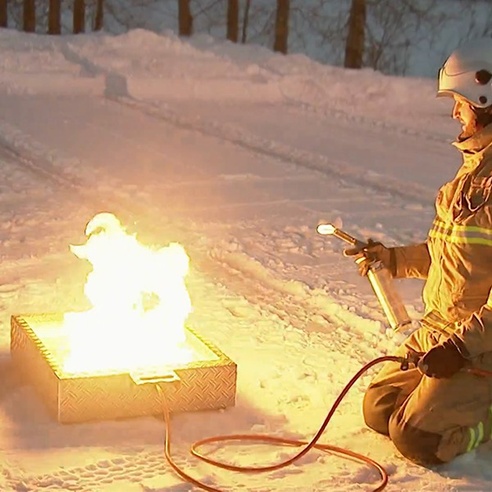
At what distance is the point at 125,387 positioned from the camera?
4277mm

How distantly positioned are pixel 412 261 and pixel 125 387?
125 centimetres

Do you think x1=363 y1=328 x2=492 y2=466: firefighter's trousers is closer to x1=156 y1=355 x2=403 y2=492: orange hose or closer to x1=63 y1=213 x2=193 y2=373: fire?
x1=156 y1=355 x2=403 y2=492: orange hose


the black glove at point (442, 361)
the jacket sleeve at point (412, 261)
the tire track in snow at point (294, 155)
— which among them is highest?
the jacket sleeve at point (412, 261)

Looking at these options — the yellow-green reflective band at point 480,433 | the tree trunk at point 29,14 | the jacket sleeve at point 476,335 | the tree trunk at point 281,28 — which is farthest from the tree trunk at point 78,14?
the jacket sleeve at point 476,335

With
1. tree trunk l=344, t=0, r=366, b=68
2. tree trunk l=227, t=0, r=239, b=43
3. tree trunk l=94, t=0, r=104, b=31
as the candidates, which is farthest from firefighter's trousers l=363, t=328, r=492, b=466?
tree trunk l=94, t=0, r=104, b=31

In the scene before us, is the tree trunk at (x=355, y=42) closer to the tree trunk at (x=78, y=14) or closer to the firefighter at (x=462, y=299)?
the tree trunk at (x=78, y=14)

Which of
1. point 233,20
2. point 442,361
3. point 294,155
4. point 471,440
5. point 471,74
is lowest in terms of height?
point 471,440

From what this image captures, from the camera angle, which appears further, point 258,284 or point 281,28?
point 281,28

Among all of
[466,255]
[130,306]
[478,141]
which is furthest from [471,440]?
[130,306]

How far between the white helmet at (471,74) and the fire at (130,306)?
1453 millimetres

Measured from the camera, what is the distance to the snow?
13.3 ft

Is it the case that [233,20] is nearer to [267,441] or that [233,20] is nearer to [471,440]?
[267,441]

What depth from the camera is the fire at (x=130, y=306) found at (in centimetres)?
463

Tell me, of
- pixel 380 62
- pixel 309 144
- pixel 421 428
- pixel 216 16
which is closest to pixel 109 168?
pixel 309 144
